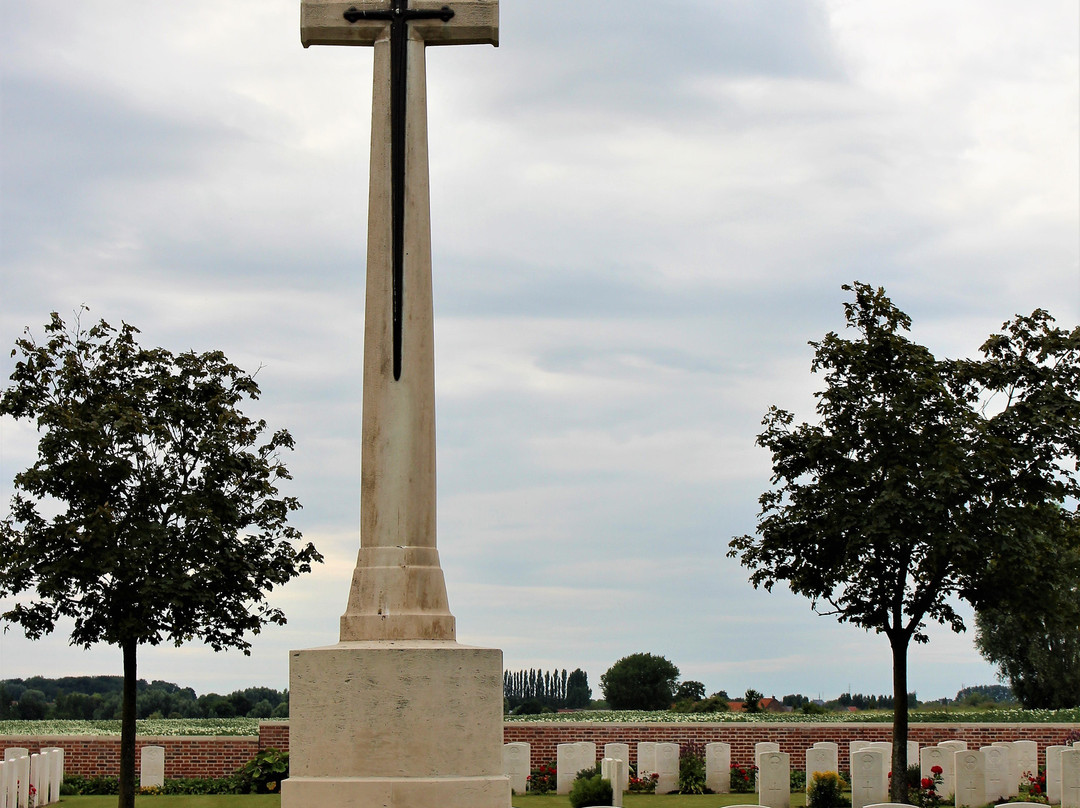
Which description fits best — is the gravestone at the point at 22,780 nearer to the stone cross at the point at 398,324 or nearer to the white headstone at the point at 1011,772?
the stone cross at the point at 398,324

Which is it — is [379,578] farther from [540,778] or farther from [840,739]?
[840,739]

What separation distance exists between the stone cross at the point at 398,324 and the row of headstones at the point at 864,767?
687 centimetres

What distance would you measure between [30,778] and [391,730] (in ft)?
42.1

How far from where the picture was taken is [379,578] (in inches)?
291

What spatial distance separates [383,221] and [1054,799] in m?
Result: 14.3

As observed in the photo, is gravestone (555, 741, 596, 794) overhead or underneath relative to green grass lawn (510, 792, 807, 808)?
overhead

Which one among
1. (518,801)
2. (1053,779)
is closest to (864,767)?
(1053,779)

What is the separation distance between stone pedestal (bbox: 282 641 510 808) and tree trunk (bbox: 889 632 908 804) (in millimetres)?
8990

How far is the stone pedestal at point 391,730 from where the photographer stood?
681 cm

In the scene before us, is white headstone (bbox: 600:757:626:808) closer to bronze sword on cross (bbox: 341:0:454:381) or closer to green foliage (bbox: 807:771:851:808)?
green foliage (bbox: 807:771:851:808)

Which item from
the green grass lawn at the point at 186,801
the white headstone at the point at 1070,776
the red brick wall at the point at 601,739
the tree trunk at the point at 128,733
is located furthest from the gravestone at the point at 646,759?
the tree trunk at the point at 128,733

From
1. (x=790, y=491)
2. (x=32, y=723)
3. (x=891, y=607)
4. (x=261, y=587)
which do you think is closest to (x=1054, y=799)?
(x=891, y=607)

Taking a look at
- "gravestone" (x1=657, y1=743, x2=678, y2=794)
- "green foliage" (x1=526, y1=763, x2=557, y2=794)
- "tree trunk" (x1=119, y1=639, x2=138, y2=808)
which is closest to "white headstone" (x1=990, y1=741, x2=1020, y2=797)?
"gravestone" (x1=657, y1=743, x2=678, y2=794)

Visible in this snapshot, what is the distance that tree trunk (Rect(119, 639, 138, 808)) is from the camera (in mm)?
13914
